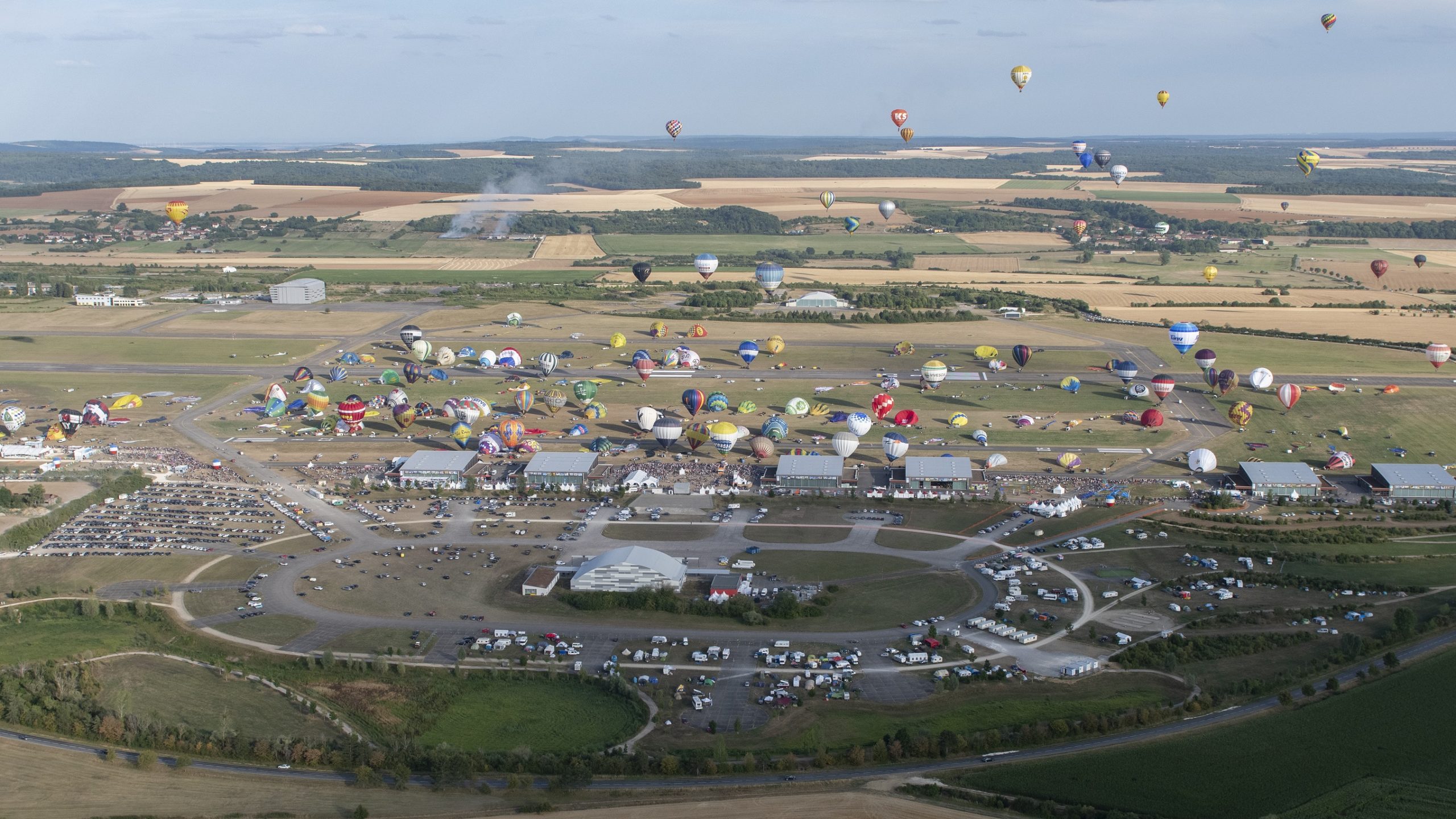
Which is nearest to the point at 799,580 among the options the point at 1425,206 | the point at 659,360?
the point at 659,360

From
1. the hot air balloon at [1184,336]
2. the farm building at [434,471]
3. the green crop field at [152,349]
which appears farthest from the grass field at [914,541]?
the green crop field at [152,349]

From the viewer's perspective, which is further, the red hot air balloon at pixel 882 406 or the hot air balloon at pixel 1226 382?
the hot air balloon at pixel 1226 382

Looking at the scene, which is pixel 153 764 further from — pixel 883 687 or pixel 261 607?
pixel 883 687

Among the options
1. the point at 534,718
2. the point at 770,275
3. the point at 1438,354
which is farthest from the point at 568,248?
the point at 534,718

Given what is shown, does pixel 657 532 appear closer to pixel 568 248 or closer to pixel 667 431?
pixel 667 431

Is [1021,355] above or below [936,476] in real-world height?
above

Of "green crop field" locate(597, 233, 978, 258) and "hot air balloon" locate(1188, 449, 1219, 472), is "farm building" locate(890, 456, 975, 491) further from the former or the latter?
"green crop field" locate(597, 233, 978, 258)

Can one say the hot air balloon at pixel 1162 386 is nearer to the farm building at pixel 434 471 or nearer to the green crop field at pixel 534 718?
the farm building at pixel 434 471
